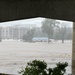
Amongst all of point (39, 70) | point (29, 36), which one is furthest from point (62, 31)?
point (39, 70)

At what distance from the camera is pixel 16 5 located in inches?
189

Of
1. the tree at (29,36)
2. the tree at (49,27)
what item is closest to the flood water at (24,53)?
the tree at (29,36)

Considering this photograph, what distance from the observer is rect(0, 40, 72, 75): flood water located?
494 centimetres

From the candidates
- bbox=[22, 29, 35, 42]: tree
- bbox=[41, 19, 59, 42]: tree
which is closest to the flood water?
bbox=[22, 29, 35, 42]: tree

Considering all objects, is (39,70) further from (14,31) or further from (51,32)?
(14,31)

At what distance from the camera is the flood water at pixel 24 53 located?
16.2 feet

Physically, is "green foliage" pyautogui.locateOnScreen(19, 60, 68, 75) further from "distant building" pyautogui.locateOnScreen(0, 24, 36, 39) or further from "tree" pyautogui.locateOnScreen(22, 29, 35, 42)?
"distant building" pyautogui.locateOnScreen(0, 24, 36, 39)

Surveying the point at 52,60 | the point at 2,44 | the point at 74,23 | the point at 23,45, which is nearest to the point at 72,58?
the point at 52,60

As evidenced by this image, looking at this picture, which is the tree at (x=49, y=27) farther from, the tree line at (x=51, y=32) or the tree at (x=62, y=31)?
the tree at (x=62, y=31)

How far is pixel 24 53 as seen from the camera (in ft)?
16.4

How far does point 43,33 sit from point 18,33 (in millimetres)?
612

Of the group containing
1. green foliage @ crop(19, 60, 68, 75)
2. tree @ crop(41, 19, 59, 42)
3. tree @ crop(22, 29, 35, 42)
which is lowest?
green foliage @ crop(19, 60, 68, 75)

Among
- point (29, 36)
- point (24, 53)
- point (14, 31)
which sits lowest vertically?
point (24, 53)

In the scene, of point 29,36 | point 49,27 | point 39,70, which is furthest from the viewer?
point 29,36
